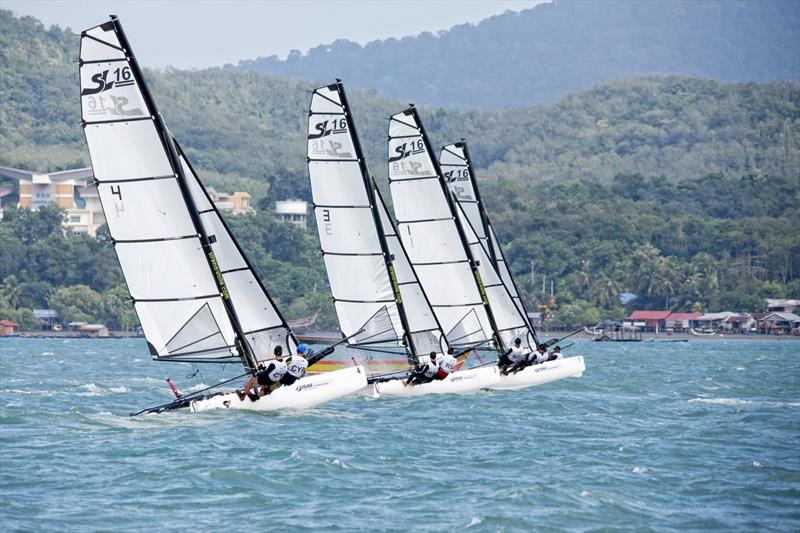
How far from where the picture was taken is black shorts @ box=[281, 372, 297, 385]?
30828 mm

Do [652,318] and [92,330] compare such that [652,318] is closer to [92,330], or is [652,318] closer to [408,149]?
[92,330]

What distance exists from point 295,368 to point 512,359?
33.5 feet

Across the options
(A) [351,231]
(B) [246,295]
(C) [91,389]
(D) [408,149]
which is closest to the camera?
(B) [246,295]

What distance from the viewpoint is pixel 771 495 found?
72.6 ft

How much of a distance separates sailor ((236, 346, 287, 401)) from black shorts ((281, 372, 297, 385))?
9 cm

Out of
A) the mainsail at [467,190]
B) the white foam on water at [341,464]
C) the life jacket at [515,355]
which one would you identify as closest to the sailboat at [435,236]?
the life jacket at [515,355]

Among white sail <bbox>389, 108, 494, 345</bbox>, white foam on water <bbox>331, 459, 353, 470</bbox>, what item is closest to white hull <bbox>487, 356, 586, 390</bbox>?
white sail <bbox>389, 108, 494, 345</bbox>

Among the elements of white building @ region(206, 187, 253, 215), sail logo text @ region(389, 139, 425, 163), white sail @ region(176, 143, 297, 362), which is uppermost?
sail logo text @ region(389, 139, 425, 163)

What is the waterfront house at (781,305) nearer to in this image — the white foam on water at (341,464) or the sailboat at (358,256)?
the sailboat at (358,256)

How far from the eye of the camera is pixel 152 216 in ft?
99.1

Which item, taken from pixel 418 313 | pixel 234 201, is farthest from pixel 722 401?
pixel 234 201

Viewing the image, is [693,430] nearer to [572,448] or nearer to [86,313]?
[572,448]

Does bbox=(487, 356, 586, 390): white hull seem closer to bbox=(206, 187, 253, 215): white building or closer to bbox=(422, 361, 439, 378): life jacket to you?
bbox=(422, 361, 439, 378): life jacket

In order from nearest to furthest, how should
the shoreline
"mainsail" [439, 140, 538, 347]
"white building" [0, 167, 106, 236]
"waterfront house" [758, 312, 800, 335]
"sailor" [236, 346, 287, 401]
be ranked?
"sailor" [236, 346, 287, 401]
"mainsail" [439, 140, 538, 347]
the shoreline
"waterfront house" [758, 312, 800, 335]
"white building" [0, 167, 106, 236]
